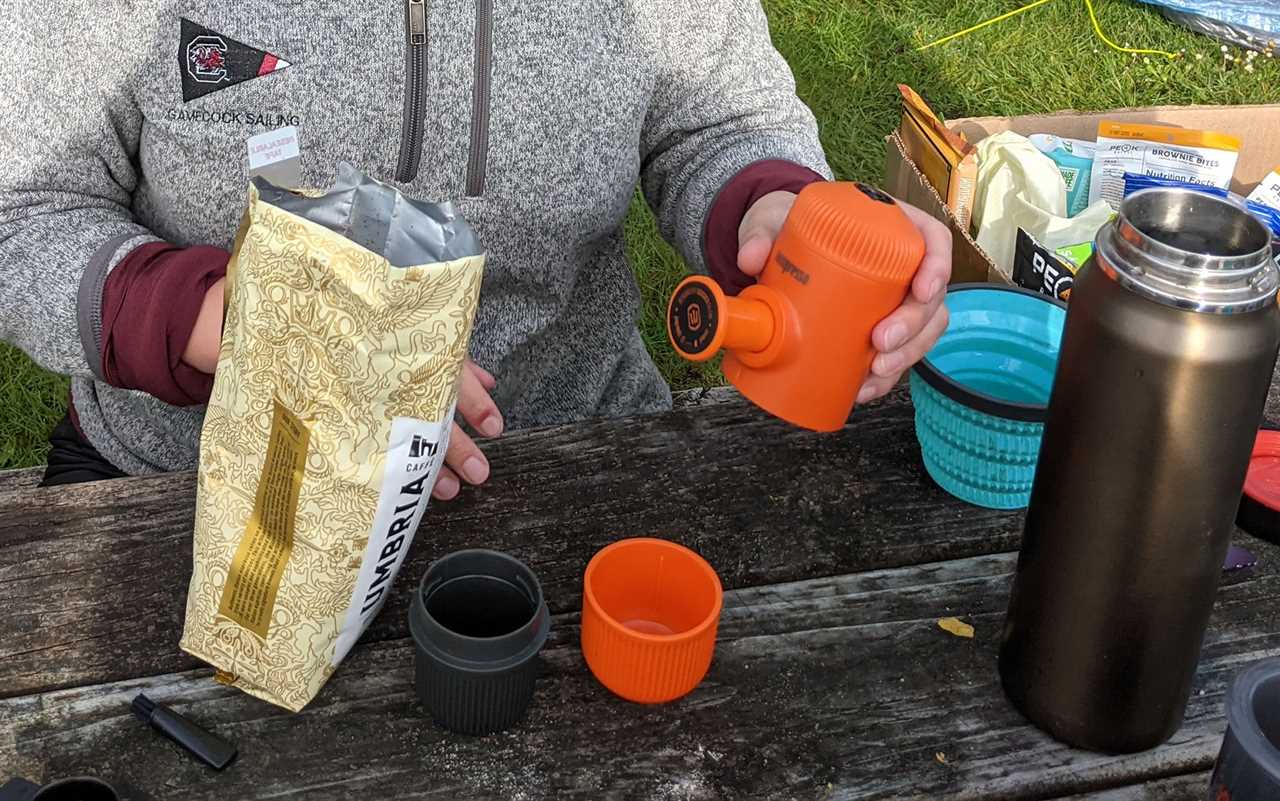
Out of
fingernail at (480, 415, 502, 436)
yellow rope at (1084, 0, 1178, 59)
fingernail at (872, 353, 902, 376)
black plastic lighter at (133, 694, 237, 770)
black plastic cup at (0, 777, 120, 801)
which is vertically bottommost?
black plastic lighter at (133, 694, 237, 770)

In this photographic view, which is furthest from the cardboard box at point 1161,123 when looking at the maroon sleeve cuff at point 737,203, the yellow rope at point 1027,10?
the yellow rope at point 1027,10

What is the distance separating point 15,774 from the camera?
0.78 m

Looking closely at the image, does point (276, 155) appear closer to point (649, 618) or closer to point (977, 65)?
point (649, 618)

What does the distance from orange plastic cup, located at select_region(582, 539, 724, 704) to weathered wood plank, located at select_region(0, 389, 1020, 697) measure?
6cm

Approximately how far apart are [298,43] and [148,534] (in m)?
0.45

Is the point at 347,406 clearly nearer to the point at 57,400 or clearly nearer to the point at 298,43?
the point at 298,43

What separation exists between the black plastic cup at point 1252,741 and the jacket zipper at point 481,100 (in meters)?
0.80

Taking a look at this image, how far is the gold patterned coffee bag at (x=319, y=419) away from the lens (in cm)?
70

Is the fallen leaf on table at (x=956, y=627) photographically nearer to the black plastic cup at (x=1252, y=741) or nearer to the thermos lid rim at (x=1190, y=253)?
the black plastic cup at (x=1252, y=741)

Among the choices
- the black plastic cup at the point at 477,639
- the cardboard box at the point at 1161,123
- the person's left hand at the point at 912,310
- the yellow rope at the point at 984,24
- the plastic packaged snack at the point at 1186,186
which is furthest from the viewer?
the yellow rope at the point at 984,24

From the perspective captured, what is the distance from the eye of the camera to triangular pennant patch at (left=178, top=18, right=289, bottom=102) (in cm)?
108

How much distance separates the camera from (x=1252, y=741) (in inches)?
26.3

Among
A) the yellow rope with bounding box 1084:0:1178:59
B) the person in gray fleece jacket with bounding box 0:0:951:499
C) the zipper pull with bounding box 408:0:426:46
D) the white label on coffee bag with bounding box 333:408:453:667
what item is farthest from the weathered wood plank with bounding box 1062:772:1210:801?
the yellow rope with bounding box 1084:0:1178:59

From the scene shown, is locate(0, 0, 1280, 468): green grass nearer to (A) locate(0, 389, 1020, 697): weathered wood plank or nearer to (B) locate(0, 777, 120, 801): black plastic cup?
(A) locate(0, 389, 1020, 697): weathered wood plank
